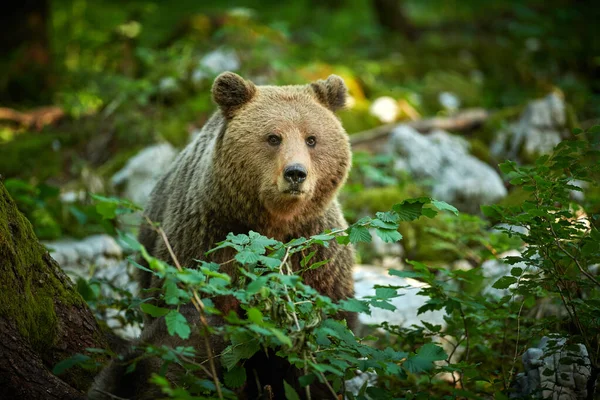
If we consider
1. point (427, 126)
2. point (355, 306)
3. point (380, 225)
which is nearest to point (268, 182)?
point (380, 225)

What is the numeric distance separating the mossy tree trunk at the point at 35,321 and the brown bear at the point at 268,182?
2.27 feet

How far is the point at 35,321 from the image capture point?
9.52 feet

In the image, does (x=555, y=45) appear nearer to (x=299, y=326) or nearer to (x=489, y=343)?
(x=489, y=343)

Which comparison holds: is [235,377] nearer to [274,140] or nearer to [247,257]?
[247,257]

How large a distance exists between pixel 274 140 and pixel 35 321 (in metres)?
1.77

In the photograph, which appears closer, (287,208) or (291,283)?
(291,283)

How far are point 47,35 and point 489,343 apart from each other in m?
9.19

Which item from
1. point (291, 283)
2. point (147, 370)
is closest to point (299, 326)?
point (291, 283)

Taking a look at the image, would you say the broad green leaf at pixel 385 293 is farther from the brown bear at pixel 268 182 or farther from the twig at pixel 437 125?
the twig at pixel 437 125

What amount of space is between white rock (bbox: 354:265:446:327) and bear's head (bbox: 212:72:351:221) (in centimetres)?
123

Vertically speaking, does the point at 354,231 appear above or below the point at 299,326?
above

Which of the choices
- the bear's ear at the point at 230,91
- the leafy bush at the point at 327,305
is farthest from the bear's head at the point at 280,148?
the leafy bush at the point at 327,305

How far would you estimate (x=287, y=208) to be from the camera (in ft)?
12.6

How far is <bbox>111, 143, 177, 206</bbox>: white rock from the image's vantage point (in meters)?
7.68
